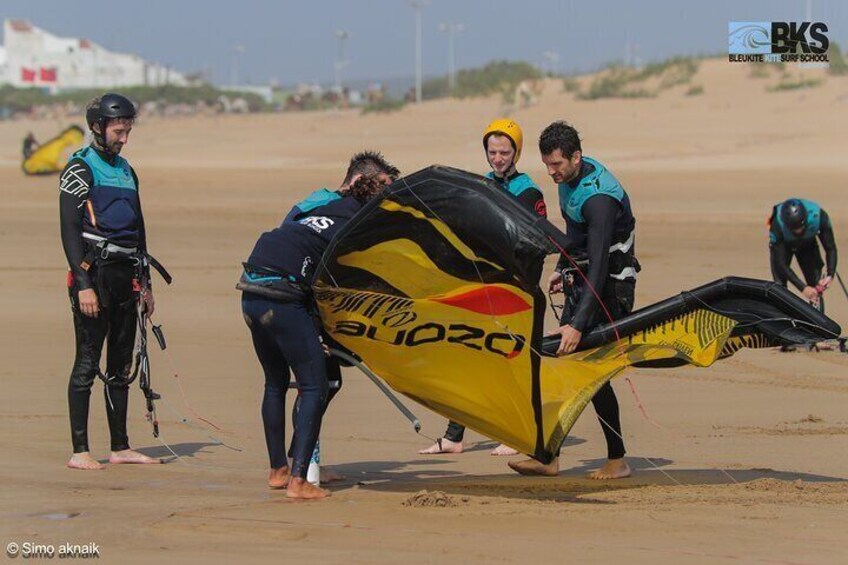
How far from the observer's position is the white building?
4114 inches

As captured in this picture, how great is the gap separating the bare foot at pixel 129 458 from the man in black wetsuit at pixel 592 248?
2.49 meters

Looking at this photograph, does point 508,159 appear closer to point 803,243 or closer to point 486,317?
point 486,317

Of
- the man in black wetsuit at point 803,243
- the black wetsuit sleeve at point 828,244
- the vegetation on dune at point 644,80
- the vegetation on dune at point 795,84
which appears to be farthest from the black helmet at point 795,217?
the vegetation on dune at point 644,80

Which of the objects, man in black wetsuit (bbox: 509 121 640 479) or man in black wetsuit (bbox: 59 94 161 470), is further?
man in black wetsuit (bbox: 59 94 161 470)

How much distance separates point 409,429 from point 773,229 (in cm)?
451

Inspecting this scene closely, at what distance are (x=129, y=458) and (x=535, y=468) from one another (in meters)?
2.31

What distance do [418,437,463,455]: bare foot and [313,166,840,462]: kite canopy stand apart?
1.39 metres

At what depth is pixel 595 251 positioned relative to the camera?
7016 mm

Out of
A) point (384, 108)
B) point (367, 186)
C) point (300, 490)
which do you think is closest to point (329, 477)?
point (300, 490)

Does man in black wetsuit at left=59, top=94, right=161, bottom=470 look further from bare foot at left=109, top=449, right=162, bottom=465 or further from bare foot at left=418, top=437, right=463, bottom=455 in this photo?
bare foot at left=418, top=437, right=463, bottom=455

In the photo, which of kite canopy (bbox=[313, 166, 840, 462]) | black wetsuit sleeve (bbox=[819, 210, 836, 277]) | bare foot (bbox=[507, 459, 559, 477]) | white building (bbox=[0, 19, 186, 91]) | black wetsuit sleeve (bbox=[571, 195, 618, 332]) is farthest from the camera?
white building (bbox=[0, 19, 186, 91])

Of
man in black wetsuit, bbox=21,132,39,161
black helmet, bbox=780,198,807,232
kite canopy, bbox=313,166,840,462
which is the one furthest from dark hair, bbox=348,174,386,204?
man in black wetsuit, bbox=21,132,39,161

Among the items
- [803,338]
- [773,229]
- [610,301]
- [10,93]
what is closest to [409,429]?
[610,301]

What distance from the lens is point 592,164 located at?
23.9ft
